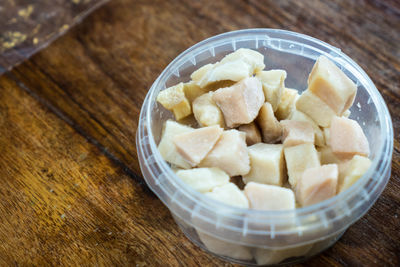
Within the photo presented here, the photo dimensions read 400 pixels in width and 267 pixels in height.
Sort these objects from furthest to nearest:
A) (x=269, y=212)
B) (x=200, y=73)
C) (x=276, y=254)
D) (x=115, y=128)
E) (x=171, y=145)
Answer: (x=115, y=128)
(x=200, y=73)
(x=171, y=145)
(x=276, y=254)
(x=269, y=212)

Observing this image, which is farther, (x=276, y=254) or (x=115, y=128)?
(x=115, y=128)

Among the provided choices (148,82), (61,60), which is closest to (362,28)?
(148,82)

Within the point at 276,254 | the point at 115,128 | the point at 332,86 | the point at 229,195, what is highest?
the point at 332,86

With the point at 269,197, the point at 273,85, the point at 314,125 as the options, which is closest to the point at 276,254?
the point at 269,197

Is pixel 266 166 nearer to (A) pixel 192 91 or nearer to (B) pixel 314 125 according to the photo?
(B) pixel 314 125

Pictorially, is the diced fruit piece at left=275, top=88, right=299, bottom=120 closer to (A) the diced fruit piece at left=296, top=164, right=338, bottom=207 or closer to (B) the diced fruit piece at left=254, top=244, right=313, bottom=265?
(A) the diced fruit piece at left=296, top=164, right=338, bottom=207

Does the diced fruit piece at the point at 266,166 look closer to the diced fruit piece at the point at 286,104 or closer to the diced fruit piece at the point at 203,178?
the diced fruit piece at the point at 203,178
